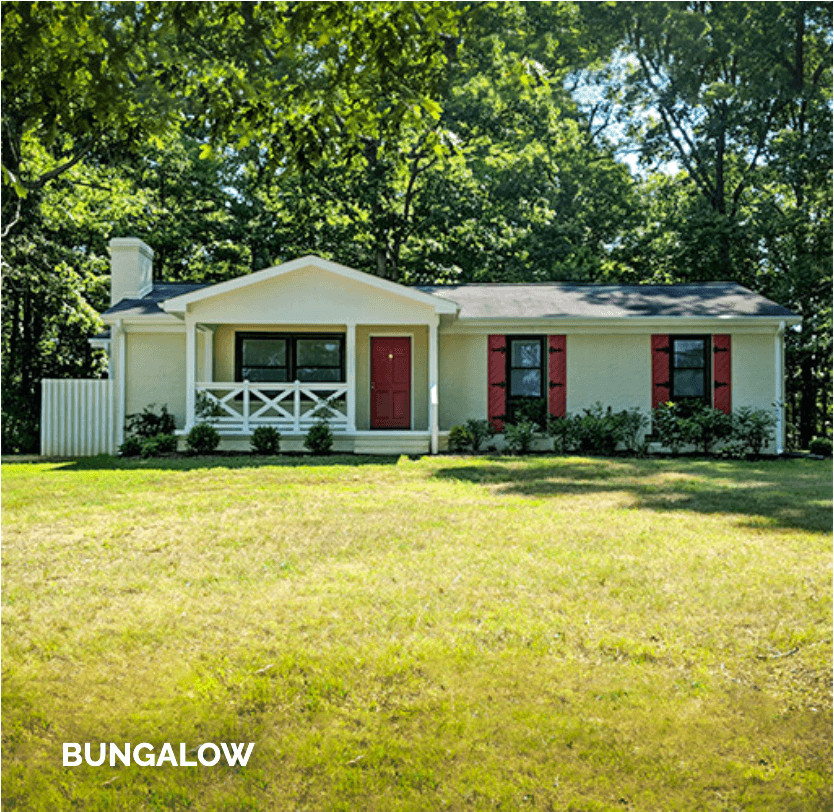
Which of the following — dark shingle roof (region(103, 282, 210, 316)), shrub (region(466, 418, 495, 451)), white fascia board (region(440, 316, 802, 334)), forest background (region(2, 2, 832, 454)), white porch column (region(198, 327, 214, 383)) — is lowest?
shrub (region(466, 418, 495, 451))

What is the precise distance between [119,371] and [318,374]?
3912mm

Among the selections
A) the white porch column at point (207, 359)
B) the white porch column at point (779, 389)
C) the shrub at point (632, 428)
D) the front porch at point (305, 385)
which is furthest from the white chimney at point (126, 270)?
the white porch column at point (779, 389)

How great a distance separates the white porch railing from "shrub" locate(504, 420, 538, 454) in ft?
9.71

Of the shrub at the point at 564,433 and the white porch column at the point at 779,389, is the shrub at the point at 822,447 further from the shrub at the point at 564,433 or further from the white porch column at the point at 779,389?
the shrub at the point at 564,433

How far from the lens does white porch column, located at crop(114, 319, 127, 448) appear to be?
1562 centimetres

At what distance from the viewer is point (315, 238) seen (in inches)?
987

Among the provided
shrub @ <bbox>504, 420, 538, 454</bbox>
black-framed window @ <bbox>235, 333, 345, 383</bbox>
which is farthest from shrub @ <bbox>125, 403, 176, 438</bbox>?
shrub @ <bbox>504, 420, 538, 454</bbox>

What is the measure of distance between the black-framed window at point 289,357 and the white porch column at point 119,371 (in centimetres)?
220

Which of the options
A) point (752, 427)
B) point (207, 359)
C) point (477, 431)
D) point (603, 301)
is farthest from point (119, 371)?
point (752, 427)

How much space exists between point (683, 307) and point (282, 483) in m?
9.83

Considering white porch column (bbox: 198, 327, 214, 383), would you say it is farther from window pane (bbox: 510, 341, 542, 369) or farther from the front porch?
window pane (bbox: 510, 341, 542, 369)

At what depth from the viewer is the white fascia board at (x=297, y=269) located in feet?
49.1

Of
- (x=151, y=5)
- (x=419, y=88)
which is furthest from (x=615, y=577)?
(x=151, y=5)

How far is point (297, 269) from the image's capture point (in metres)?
15.3
